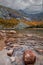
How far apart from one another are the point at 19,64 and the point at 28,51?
0.21 metres

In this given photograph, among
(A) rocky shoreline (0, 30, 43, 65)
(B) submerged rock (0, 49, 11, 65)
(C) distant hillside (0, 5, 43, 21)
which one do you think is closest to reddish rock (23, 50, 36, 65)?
(A) rocky shoreline (0, 30, 43, 65)

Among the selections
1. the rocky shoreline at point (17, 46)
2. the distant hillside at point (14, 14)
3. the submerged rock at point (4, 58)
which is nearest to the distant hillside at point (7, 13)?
the distant hillside at point (14, 14)

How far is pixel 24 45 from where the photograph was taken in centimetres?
203

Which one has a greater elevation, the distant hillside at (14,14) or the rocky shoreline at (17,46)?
the distant hillside at (14,14)

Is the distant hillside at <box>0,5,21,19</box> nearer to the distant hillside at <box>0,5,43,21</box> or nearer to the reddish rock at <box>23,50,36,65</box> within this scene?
the distant hillside at <box>0,5,43,21</box>

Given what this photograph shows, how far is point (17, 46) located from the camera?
2020mm

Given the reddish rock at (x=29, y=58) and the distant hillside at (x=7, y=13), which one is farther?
the distant hillside at (x=7, y=13)

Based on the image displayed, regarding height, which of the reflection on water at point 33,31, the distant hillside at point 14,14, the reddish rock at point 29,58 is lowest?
the reddish rock at point 29,58

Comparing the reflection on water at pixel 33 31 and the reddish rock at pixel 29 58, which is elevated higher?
the reflection on water at pixel 33 31

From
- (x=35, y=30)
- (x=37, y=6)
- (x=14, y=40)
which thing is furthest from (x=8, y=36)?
(x=37, y=6)

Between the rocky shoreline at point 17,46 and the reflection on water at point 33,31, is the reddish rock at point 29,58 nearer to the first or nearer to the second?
the rocky shoreline at point 17,46

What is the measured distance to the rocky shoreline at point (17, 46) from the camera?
77.0 inches

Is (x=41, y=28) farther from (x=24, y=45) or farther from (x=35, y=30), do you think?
(x=24, y=45)

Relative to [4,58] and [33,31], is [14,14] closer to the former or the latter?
[33,31]
